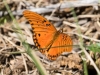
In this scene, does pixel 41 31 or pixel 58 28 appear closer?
pixel 41 31

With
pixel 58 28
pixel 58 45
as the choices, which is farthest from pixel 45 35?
pixel 58 28

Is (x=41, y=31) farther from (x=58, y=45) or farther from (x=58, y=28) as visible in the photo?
(x=58, y=28)

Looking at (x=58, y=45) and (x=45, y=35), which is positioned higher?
(x=45, y=35)

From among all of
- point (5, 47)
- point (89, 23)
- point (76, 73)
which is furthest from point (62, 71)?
point (89, 23)

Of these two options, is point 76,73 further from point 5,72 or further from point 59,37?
point 5,72

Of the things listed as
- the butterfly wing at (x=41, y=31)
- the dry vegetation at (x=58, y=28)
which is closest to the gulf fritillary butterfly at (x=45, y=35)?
the butterfly wing at (x=41, y=31)

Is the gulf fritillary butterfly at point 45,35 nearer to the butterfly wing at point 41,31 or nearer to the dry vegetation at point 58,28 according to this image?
the butterfly wing at point 41,31
